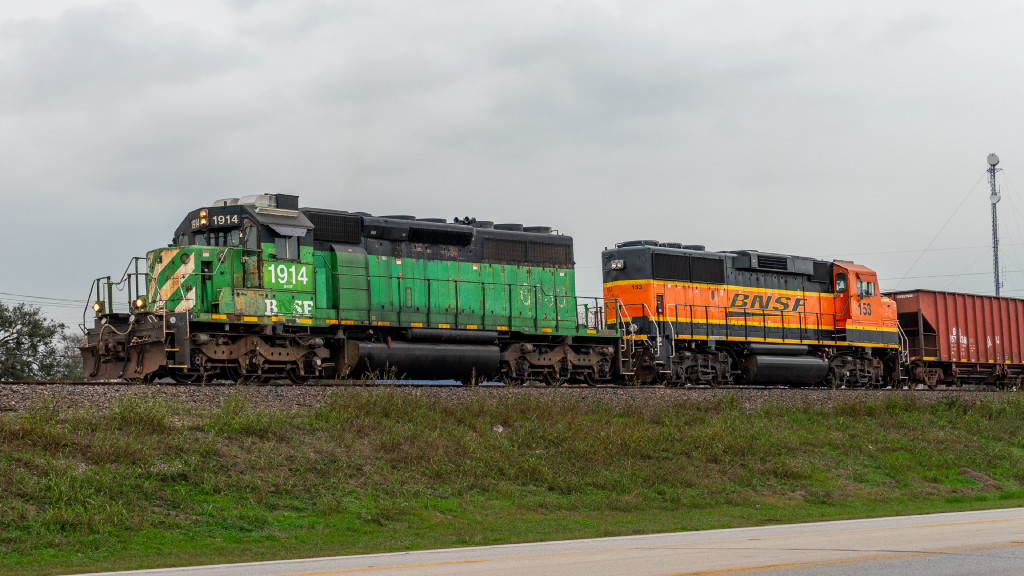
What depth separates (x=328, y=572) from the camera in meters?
7.76

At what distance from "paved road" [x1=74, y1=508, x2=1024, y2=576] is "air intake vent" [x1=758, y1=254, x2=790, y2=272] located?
54.5ft

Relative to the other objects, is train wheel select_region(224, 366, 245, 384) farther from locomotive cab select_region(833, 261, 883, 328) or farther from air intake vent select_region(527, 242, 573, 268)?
locomotive cab select_region(833, 261, 883, 328)

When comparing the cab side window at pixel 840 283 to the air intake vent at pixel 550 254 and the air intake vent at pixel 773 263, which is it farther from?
the air intake vent at pixel 550 254

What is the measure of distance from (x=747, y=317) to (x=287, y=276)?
12.9m

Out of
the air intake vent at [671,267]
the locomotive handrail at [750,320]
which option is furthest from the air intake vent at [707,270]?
the locomotive handrail at [750,320]

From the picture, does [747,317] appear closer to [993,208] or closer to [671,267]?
[671,267]

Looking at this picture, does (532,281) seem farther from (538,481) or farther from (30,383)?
(30,383)

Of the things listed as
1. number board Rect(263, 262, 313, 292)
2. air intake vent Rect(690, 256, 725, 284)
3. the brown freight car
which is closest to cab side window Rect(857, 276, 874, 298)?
the brown freight car

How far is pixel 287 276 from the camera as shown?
1830 centimetres

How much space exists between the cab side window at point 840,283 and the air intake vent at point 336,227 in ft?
49.2

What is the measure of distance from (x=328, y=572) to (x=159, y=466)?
14.8ft

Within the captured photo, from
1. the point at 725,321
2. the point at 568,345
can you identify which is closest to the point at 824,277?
the point at 725,321

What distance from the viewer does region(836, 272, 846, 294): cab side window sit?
28.6 m

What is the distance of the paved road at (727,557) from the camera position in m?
7.52
